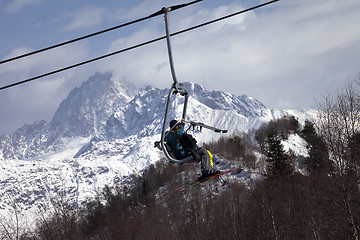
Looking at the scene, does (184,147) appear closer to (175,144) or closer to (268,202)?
(175,144)

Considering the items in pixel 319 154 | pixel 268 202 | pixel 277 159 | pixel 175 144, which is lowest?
pixel 268 202

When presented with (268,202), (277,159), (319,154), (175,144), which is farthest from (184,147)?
(277,159)

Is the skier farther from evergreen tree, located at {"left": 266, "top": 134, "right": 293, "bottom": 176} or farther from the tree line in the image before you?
evergreen tree, located at {"left": 266, "top": 134, "right": 293, "bottom": 176}

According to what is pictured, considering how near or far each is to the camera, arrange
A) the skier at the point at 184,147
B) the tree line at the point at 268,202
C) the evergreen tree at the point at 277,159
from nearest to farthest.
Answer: the skier at the point at 184,147 < the tree line at the point at 268,202 < the evergreen tree at the point at 277,159

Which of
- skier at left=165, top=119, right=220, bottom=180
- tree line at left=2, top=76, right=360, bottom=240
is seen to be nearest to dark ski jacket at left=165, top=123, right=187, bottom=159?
skier at left=165, top=119, right=220, bottom=180

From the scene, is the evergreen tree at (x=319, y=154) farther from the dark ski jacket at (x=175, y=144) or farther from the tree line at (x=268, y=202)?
the dark ski jacket at (x=175, y=144)

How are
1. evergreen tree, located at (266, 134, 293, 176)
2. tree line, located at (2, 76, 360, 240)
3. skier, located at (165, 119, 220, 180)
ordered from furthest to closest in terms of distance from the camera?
evergreen tree, located at (266, 134, 293, 176)
tree line, located at (2, 76, 360, 240)
skier, located at (165, 119, 220, 180)

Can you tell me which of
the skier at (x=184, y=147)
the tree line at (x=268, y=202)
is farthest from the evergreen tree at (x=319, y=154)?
the skier at (x=184, y=147)

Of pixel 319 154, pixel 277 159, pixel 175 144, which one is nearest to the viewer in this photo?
pixel 175 144

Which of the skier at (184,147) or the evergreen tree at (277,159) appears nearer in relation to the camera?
the skier at (184,147)

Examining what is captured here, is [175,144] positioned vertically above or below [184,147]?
above

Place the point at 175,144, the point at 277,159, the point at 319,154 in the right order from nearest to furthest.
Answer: the point at 175,144 → the point at 319,154 → the point at 277,159

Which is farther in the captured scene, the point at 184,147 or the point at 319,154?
the point at 319,154

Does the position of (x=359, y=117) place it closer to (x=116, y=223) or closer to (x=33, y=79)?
(x=33, y=79)
